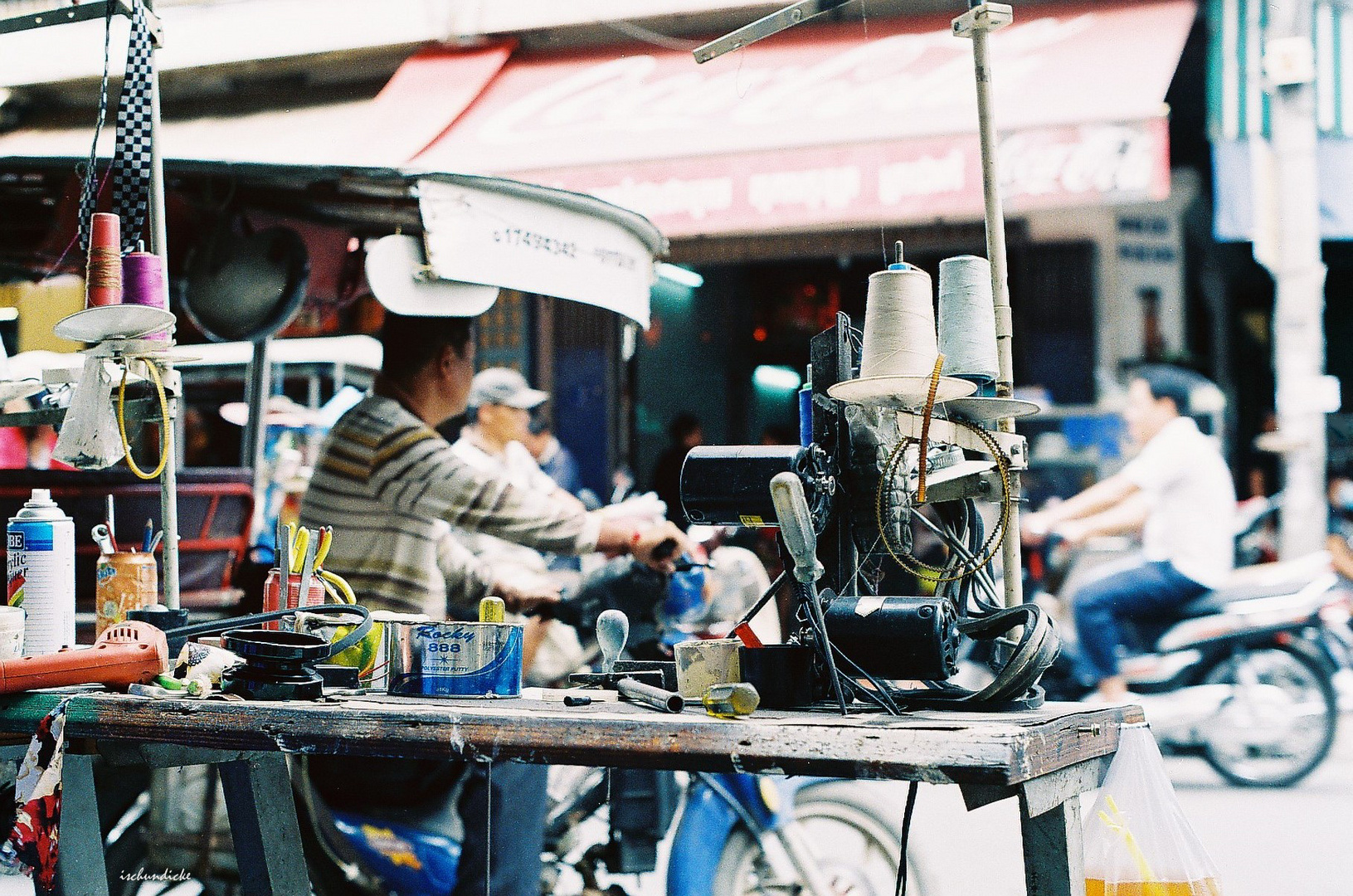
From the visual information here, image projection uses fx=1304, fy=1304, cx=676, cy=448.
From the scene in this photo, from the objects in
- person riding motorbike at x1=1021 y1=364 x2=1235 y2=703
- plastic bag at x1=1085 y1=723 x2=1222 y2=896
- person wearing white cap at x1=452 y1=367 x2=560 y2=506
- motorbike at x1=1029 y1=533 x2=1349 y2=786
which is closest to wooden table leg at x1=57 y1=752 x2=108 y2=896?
plastic bag at x1=1085 y1=723 x2=1222 y2=896

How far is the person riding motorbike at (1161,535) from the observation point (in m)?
5.64

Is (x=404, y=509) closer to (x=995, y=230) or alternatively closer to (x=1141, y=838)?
(x=995, y=230)

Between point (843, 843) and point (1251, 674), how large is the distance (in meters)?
3.04

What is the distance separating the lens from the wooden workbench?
156 cm

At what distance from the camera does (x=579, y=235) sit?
11.5 feet

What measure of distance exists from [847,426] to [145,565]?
136 centimetres

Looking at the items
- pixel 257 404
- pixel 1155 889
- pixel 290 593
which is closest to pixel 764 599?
pixel 1155 889

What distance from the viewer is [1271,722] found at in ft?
18.0

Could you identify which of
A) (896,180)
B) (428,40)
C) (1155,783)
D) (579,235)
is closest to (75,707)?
(1155,783)

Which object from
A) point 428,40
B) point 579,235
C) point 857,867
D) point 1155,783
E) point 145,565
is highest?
point 428,40

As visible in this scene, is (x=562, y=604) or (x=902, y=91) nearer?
(x=562, y=604)

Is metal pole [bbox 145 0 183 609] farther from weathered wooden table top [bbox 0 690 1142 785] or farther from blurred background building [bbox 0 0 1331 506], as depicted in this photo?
blurred background building [bbox 0 0 1331 506]

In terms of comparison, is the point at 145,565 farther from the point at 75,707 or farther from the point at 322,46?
the point at 322,46

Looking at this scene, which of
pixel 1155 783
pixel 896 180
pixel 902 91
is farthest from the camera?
pixel 902 91
